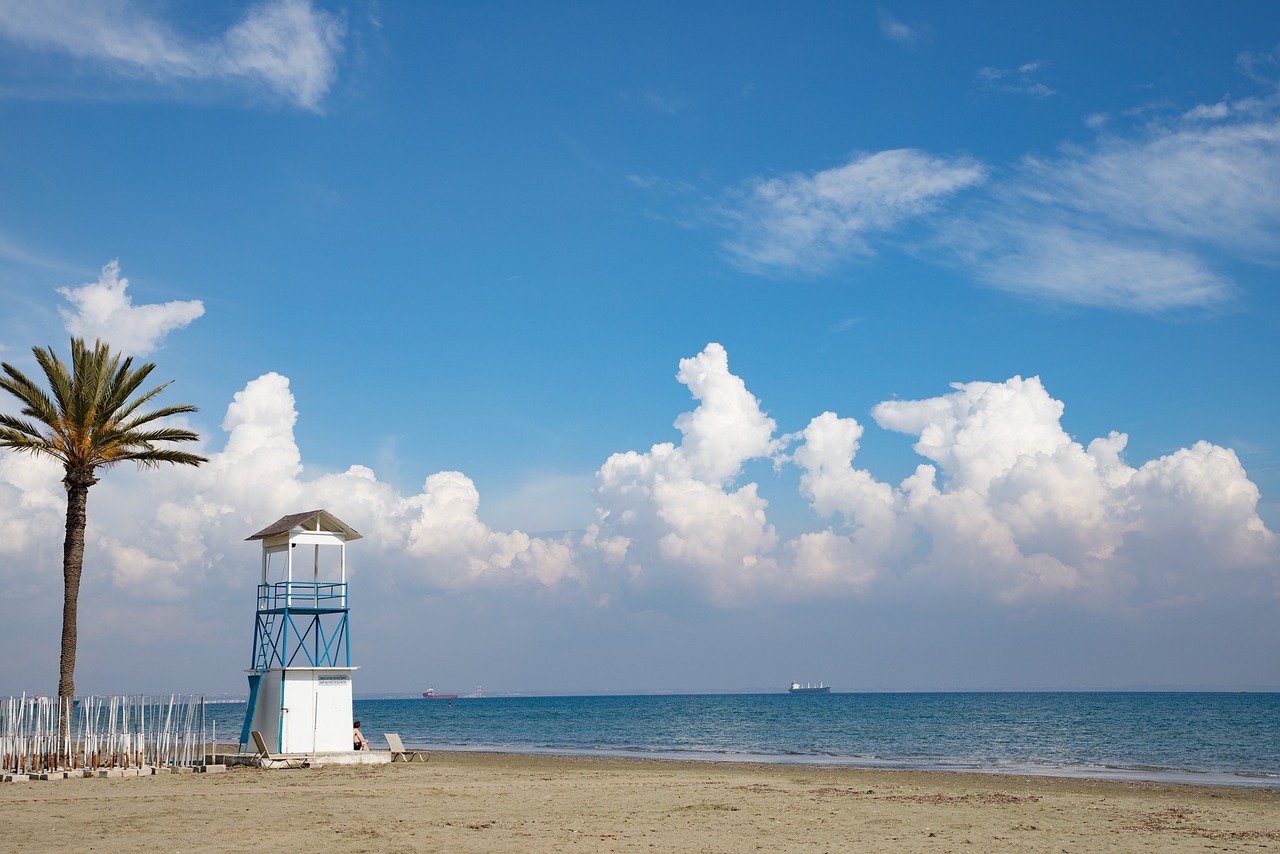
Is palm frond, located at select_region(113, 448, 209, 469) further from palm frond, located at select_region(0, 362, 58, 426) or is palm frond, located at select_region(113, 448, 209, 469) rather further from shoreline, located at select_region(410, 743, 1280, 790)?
shoreline, located at select_region(410, 743, 1280, 790)

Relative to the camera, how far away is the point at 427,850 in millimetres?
14422

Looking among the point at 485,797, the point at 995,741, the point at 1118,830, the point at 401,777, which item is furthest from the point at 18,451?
the point at 995,741

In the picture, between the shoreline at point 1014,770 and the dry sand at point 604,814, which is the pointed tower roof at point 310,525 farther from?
the shoreline at point 1014,770

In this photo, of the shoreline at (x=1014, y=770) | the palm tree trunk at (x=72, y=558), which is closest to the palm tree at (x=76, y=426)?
the palm tree trunk at (x=72, y=558)

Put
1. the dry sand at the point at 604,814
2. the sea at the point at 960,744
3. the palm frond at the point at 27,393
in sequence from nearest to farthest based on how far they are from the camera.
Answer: the dry sand at the point at 604,814 < the palm frond at the point at 27,393 < the sea at the point at 960,744

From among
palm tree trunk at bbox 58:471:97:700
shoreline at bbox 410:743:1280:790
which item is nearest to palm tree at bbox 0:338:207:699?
palm tree trunk at bbox 58:471:97:700

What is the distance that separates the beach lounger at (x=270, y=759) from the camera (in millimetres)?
28234

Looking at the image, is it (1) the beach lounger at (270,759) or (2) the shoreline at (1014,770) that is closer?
(1) the beach lounger at (270,759)

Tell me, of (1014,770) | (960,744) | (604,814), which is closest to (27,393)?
(604,814)

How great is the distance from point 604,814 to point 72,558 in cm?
1747

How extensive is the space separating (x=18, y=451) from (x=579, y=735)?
5440cm

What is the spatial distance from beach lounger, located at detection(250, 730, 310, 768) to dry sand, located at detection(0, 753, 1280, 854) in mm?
451

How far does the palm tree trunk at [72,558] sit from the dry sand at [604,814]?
4390 mm

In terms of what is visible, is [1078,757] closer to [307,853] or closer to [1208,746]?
[1208,746]
